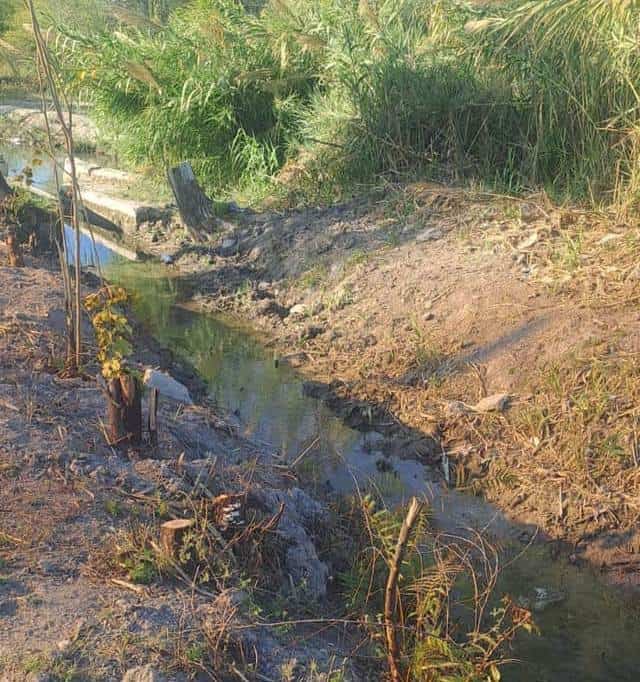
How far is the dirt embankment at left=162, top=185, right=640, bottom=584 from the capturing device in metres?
5.02

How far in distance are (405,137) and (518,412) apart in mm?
4360

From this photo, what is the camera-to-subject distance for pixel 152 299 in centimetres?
879

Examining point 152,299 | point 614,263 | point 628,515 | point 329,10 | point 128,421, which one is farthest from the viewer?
point 329,10

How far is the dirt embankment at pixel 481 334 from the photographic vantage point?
16.5ft

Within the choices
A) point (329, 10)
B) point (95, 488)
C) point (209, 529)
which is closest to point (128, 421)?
point (95, 488)

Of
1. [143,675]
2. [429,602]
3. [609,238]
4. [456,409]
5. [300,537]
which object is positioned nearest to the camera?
[143,675]

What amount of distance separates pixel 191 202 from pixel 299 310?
9.04 ft

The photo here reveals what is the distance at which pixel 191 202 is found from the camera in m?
9.91

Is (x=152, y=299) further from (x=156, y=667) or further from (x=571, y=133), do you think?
(x=156, y=667)

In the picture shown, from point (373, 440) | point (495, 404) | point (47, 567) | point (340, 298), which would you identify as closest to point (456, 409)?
point (495, 404)

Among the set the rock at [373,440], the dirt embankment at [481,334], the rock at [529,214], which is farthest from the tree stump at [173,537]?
the rock at [529,214]

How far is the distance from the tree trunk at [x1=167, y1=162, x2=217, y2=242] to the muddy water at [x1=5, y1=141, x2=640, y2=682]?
1154 mm

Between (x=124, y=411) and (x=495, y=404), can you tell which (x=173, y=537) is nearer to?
(x=124, y=411)

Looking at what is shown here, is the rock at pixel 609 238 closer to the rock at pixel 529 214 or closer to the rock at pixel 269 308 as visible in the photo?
the rock at pixel 529 214
